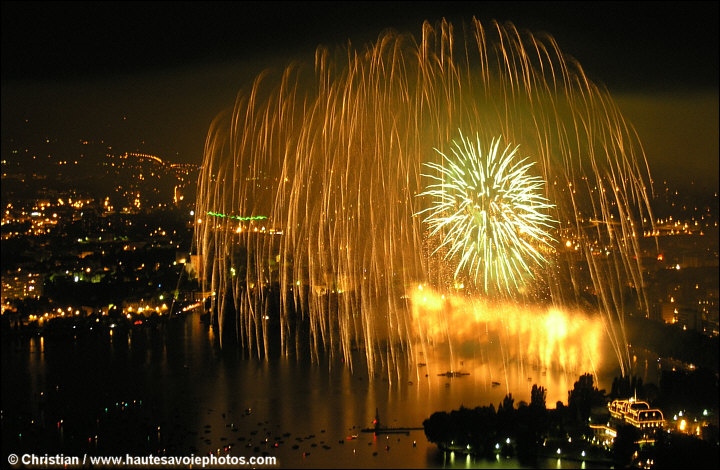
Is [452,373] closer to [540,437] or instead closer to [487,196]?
[540,437]

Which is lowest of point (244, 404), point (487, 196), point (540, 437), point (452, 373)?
point (540, 437)

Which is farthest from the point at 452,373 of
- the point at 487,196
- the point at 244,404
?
the point at 487,196

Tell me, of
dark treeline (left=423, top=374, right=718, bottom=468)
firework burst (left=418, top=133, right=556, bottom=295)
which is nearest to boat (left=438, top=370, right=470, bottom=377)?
dark treeline (left=423, top=374, right=718, bottom=468)

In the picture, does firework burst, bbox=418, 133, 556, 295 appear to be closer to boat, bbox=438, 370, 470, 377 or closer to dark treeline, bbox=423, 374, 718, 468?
dark treeline, bbox=423, 374, 718, 468

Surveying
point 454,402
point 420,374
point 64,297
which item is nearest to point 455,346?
point 420,374

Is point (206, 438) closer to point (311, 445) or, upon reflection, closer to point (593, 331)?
point (311, 445)

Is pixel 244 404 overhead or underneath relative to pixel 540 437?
overhead

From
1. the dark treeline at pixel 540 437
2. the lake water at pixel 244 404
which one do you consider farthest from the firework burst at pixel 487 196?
the lake water at pixel 244 404

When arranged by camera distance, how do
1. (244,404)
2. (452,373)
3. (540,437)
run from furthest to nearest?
(452,373) → (244,404) → (540,437)
